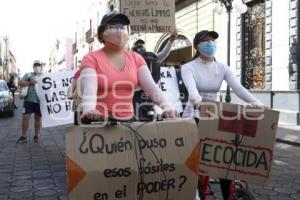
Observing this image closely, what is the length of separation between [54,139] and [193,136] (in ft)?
25.5

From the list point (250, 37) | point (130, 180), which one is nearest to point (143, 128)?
point (130, 180)

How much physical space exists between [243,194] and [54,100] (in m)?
4.91

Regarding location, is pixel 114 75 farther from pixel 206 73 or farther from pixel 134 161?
Answer: pixel 206 73

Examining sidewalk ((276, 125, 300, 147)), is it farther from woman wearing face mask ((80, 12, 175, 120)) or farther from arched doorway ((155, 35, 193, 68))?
arched doorway ((155, 35, 193, 68))

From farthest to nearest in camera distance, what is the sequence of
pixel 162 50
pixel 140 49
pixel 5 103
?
pixel 5 103 → pixel 140 49 → pixel 162 50

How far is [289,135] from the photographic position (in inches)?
440

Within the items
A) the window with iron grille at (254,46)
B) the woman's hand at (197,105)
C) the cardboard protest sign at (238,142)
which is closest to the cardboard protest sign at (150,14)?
the woman's hand at (197,105)

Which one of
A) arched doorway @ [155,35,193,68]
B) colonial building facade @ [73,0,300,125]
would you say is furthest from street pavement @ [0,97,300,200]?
arched doorway @ [155,35,193,68]

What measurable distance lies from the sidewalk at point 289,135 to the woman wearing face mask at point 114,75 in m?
7.25

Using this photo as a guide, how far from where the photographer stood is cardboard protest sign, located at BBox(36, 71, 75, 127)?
7.99 m

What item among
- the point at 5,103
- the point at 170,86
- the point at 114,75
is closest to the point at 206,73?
the point at 114,75

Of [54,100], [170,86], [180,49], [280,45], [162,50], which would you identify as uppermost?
[180,49]

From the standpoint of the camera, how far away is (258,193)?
540 centimetres

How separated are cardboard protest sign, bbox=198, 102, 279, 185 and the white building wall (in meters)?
11.4
